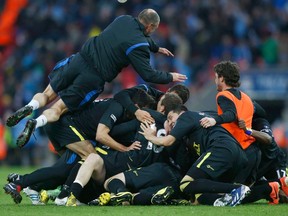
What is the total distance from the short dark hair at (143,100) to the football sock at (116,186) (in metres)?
1.16

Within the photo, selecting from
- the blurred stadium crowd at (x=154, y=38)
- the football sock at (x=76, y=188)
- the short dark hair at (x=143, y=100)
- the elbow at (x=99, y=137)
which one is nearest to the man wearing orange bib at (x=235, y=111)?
the short dark hair at (x=143, y=100)

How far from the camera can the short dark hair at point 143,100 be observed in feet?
34.2

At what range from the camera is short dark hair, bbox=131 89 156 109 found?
10.4 meters

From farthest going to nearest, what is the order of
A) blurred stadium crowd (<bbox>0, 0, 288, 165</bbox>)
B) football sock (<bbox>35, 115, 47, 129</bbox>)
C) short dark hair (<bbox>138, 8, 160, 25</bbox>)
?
blurred stadium crowd (<bbox>0, 0, 288, 165</bbox>) < short dark hair (<bbox>138, 8, 160, 25</bbox>) < football sock (<bbox>35, 115, 47, 129</bbox>)

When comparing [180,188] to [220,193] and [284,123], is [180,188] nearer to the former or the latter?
[220,193]

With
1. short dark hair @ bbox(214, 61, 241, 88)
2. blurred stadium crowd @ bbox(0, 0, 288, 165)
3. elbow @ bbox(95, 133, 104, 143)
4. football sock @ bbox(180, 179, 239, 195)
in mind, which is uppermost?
short dark hair @ bbox(214, 61, 241, 88)

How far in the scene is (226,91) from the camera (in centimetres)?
973

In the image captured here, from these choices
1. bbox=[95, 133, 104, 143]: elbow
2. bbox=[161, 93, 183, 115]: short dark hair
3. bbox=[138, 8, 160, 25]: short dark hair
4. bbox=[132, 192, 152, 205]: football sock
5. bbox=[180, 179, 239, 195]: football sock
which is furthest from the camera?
bbox=[138, 8, 160, 25]: short dark hair

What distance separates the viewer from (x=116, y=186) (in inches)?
374

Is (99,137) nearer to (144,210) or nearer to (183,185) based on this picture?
(183,185)

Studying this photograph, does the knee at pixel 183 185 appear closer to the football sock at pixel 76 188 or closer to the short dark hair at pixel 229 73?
the football sock at pixel 76 188

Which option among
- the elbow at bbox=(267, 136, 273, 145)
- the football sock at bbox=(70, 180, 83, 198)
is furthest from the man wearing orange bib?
the football sock at bbox=(70, 180, 83, 198)

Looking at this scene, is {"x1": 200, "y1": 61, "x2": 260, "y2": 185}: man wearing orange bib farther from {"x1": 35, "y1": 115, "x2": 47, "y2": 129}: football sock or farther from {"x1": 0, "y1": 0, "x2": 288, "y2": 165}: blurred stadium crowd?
{"x1": 0, "y1": 0, "x2": 288, "y2": 165}: blurred stadium crowd

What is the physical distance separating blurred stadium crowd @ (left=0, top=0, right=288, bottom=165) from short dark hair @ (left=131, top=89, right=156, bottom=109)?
26.6 ft
